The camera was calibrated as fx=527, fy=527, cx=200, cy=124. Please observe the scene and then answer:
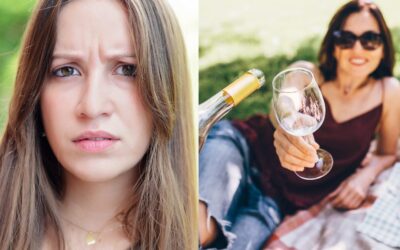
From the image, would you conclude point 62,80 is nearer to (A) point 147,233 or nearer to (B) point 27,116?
(B) point 27,116

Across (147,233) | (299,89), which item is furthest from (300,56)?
(147,233)

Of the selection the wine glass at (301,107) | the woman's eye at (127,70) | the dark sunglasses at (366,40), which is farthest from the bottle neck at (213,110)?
the dark sunglasses at (366,40)

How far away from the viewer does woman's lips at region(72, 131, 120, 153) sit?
1.26 m

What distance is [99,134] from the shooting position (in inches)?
49.5

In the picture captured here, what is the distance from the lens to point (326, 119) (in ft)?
→ 4.72

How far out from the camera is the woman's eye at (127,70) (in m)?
1.29

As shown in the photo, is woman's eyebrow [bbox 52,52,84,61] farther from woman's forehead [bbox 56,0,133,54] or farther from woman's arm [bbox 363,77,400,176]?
woman's arm [bbox 363,77,400,176]

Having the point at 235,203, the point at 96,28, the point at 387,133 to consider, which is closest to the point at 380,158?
the point at 387,133

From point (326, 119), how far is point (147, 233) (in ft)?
1.87

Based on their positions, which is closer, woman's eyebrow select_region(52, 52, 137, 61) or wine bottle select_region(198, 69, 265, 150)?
woman's eyebrow select_region(52, 52, 137, 61)

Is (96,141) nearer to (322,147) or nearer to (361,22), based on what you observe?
(322,147)

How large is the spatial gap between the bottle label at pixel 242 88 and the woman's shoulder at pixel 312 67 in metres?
0.11

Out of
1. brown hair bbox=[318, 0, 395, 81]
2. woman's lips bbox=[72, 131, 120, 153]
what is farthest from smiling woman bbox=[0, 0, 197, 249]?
brown hair bbox=[318, 0, 395, 81]

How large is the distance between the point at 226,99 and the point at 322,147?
29cm
